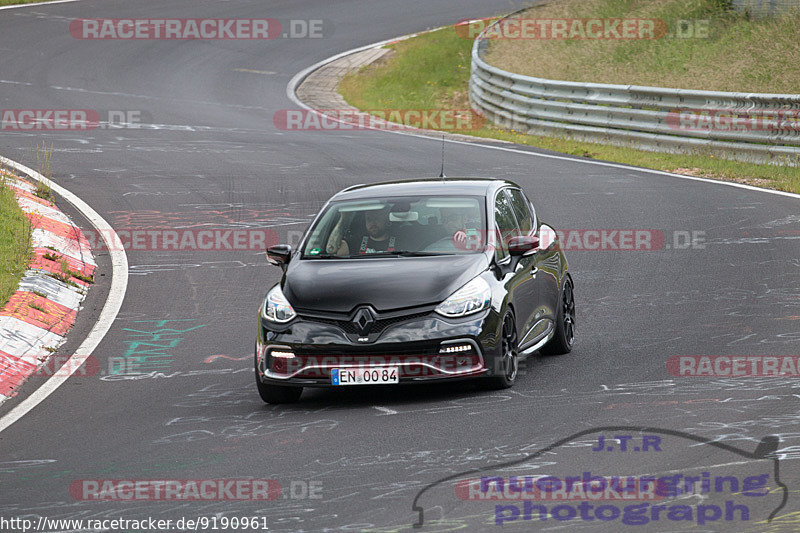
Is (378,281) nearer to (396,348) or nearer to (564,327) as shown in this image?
(396,348)

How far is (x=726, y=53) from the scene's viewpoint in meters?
27.6


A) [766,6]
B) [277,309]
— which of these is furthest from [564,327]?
[766,6]

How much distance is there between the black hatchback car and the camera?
8844 millimetres

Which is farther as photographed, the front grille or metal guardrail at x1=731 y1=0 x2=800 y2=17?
metal guardrail at x1=731 y1=0 x2=800 y2=17

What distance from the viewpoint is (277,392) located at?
9.20m

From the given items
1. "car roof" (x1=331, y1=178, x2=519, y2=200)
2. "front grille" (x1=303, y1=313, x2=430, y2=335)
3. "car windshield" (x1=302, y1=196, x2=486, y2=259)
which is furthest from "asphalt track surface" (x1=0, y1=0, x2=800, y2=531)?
"car roof" (x1=331, y1=178, x2=519, y2=200)

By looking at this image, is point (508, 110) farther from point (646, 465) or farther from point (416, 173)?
point (646, 465)

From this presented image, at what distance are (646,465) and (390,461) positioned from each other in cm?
150

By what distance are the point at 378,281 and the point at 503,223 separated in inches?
64.7

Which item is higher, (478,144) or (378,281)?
(378,281)

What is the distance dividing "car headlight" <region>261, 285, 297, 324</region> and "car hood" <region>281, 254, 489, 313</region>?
49 millimetres

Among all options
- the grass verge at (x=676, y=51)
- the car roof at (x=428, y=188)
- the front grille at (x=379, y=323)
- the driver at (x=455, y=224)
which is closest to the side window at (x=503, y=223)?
the car roof at (x=428, y=188)

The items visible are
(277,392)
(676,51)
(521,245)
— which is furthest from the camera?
(676,51)

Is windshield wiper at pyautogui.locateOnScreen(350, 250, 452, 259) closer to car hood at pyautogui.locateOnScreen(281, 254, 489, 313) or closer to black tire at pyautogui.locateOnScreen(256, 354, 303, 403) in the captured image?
car hood at pyautogui.locateOnScreen(281, 254, 489, 313)
